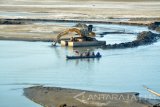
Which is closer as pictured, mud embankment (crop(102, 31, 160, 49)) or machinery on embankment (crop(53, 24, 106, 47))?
mud embankment (crop(102, 31, 160, 49))

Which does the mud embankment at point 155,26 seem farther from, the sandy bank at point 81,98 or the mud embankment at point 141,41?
the sandy bank at point 81,98

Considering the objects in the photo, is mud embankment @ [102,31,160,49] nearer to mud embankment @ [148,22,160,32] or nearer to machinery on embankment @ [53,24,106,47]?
machinery on embankment @ [53,24,106,47]

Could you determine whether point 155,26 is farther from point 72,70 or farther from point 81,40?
point 72,70

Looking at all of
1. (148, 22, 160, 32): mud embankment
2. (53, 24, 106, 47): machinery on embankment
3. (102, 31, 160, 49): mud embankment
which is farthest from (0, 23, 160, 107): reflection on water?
(148, 22, 160, 32): mud embankment

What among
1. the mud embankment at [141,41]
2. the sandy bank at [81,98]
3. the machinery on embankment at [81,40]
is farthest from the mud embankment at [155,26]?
the sandy bank at [81,98]

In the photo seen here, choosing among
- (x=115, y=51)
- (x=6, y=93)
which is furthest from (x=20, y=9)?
(x=6, y=93)

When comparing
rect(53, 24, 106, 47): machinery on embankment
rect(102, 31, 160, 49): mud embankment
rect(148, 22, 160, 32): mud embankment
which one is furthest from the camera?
rect(148, 22, 160, 32): mud embankment

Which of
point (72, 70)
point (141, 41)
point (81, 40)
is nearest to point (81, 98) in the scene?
point (72, 70)

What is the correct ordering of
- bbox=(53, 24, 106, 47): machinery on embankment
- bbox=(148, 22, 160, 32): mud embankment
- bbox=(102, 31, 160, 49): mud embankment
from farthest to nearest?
bbox=(148, 22, 160, 32): mud embankment, bbox=(53, 24, 106, 47): machinery on embankment, bbox=(102, 31, 160, 49): mud embankment

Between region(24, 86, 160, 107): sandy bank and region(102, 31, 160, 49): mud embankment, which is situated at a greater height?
region(24, 86, 160, 107): sandy bank
